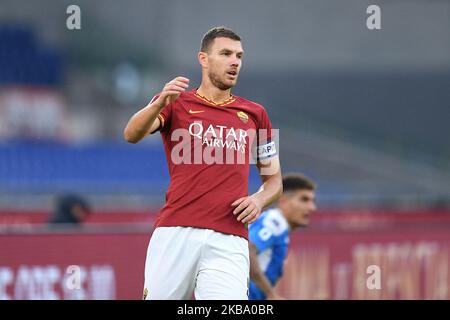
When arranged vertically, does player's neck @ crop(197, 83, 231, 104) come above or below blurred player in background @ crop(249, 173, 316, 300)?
above

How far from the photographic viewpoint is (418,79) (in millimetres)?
31766

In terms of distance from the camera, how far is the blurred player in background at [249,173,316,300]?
8.59 m

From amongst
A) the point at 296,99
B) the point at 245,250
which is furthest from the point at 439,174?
the point at 245,250

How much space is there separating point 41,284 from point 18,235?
59 cm

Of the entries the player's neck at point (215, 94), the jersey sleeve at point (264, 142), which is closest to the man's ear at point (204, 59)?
the player's neck at point (215, 94)

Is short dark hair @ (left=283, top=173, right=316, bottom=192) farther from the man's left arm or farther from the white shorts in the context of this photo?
the white shorts

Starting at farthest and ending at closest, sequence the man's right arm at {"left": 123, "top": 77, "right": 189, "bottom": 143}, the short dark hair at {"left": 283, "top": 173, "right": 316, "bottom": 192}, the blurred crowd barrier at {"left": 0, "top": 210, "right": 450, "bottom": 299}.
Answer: the blurred crowd barrier at {"left": 0, "top": 210, "right": 450, "bottom": 299}
the short dark hair at {"left": 283, "top": 173, "right": 316, "bottom": 192}
the man's right arm at {"left": 123, "top": 77, "right": 189, "bottom": 143}

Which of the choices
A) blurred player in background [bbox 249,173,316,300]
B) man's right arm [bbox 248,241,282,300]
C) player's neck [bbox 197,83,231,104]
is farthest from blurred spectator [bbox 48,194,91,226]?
player's neck [bbox 197,83,231,104]

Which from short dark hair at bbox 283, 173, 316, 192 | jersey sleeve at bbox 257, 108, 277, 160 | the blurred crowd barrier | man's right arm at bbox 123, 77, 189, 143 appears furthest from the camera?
the blurred crowd barrier

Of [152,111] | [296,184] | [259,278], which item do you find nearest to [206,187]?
[152,111]

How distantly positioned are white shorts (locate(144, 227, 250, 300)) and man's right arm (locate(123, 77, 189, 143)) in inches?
25.3

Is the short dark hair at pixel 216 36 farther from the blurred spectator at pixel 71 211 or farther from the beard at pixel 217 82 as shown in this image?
the blurred spectator at pixel 71 211

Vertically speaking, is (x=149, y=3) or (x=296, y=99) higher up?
(x=149, y=3)

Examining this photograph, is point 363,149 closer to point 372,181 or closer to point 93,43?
point 372,181
